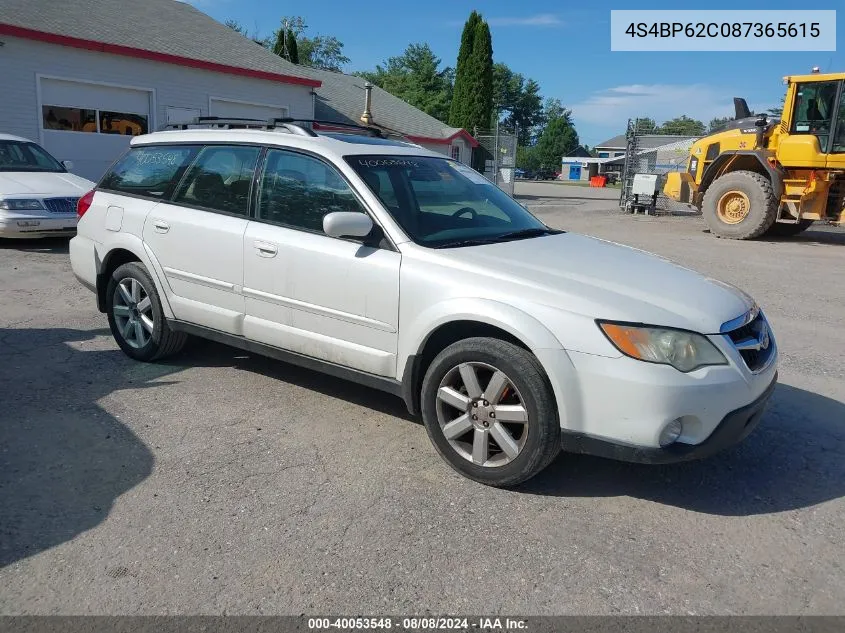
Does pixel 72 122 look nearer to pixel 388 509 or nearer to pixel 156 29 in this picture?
pixel 156 29

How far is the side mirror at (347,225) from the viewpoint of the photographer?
12.3 feet

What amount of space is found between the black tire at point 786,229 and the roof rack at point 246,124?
14.3 m

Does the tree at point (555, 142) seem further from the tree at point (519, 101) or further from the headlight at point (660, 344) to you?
the headlight at point (660, 344)

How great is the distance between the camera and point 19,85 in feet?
48.1

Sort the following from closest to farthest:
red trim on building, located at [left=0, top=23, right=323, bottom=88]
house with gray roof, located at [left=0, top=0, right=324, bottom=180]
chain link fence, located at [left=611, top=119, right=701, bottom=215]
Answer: red trim on building, located at [left=0, top=23, right=323, bottom=88]
house with gray roof, located at [left=0, top=0, right=324, bottom=180]
chain link fence, located at [left=611, top=119, right=701, bottom=215]

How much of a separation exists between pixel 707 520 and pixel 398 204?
2367 millimetres

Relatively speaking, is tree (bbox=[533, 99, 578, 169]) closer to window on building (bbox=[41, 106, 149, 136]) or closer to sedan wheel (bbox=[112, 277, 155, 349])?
window on building (bbox=[41, 106, 149, 136])

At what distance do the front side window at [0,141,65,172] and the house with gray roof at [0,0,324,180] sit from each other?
4086 mm

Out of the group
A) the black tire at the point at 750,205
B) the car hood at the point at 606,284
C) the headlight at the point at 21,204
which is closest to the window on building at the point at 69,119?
the headlight at the point at 21,204

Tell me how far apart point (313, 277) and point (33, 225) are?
24.7 feet

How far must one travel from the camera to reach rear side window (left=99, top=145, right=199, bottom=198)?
5027mm

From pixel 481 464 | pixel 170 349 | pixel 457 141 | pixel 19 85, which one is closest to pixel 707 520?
pixel 481 464

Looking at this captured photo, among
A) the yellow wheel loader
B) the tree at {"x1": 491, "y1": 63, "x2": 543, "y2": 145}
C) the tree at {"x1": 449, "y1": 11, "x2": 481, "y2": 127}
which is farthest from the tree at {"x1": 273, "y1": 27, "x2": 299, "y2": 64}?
the tree at {"x1": 491, "y1": 63, "x2": 543, "y2": 145}

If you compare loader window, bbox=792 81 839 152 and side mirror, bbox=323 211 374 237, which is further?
loader window, bbox=792 81 839 152
